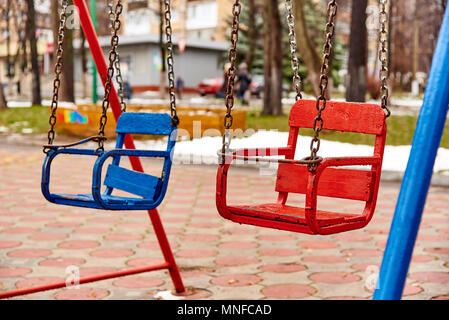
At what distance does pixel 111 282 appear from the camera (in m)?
4.64

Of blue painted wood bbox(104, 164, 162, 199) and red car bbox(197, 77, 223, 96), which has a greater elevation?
blue painted wood bbox(104, 164, 162, 199)

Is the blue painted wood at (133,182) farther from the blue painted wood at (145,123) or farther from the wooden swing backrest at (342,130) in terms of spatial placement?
the wooden swing backrest at (342,130)

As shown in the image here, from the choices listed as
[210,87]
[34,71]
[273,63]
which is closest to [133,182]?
[273,63]

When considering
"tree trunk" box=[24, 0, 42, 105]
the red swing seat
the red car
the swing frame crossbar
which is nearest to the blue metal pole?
the red swing seat

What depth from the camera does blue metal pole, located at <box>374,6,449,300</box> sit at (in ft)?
5.96

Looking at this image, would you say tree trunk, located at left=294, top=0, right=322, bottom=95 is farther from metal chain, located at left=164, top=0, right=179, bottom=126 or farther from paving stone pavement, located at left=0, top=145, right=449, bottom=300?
metal chain, located at left=164, top=0, right=179, bottom=126

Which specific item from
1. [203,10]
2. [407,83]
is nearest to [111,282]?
[407,83]

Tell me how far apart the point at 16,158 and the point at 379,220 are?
708 cm

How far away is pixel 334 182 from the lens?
324 centimetres

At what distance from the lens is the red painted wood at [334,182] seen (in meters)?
3.10

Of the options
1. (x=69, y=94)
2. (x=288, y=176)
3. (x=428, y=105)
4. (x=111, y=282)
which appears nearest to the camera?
(x=428, y=105)

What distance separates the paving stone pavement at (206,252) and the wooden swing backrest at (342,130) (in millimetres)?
1092

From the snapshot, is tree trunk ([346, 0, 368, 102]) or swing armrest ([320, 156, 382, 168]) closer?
swing armrest ([320, 156, 382, 168])
